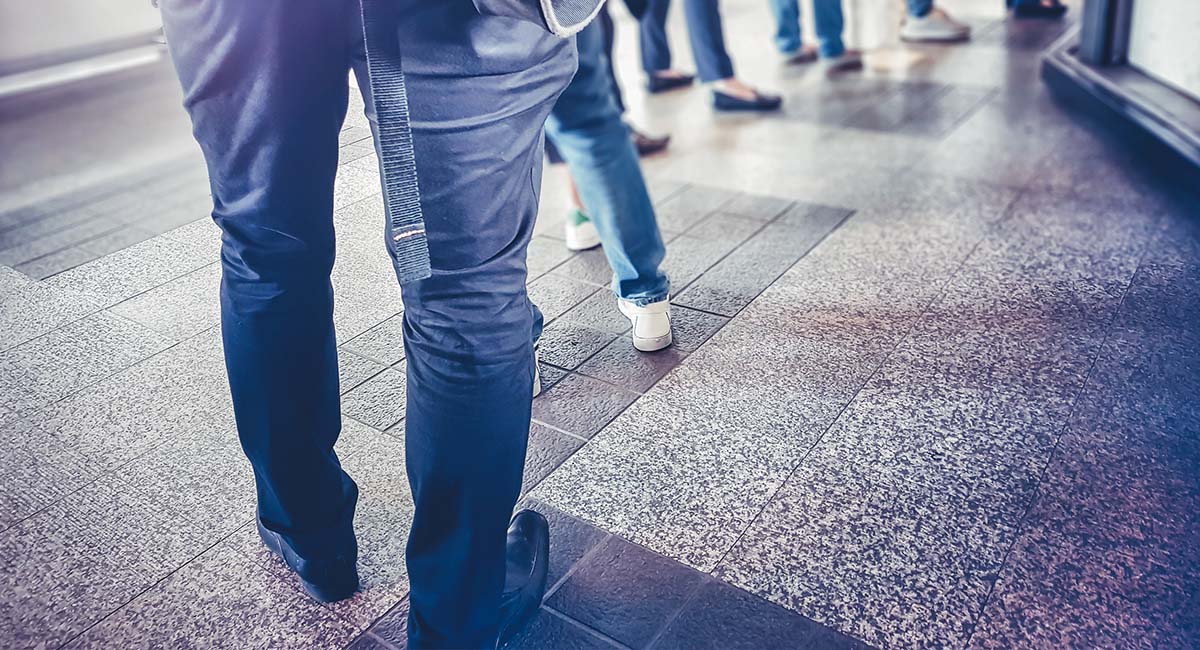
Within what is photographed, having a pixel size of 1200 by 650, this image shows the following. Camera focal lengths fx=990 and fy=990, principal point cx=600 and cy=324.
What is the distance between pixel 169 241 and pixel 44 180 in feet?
A: 6.28

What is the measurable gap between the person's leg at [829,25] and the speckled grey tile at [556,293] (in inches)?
79.2

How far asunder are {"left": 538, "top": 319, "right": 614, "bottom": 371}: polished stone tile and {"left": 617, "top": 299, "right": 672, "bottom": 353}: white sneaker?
8cm

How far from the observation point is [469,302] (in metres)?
0.83

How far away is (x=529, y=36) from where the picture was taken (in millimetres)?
776

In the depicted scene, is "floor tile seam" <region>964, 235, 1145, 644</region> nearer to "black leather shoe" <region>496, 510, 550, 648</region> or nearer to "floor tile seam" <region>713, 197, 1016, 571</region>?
"floor tile seam" <region>713, 197, 1016, 571</region>

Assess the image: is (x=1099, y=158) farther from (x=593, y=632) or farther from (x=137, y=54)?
(x=137, y=54)

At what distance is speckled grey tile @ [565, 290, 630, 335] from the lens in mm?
1853

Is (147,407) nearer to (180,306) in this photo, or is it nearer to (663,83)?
(180,306)

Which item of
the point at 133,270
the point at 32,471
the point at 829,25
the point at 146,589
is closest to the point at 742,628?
the point at 146,589

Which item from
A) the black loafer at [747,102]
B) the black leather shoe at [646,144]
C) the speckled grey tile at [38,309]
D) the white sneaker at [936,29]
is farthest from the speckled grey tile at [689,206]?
the white sneaker at [936,29]

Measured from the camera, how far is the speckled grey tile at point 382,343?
4.20 ft

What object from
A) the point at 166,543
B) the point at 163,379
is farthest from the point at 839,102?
the point at 166,543

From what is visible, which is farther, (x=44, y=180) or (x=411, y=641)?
(x=44, y=180)

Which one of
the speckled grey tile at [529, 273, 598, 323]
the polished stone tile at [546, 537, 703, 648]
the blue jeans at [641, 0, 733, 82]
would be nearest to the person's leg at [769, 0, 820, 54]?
the blue jeans at [641, 0, 733, 82]
